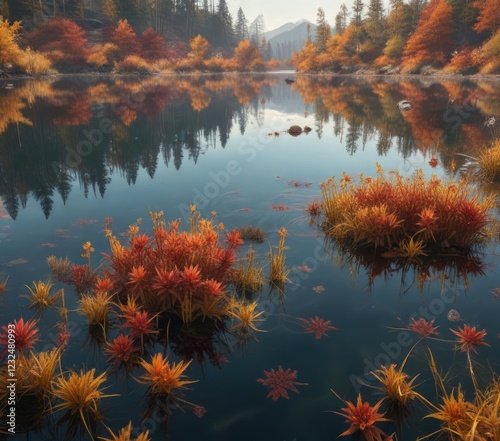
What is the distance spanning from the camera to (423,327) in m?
5.50

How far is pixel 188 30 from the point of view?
111312 millimetres

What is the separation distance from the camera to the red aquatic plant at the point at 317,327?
5477mm

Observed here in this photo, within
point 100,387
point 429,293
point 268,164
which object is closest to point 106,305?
point 100,387

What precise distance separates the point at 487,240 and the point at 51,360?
8.22 metres

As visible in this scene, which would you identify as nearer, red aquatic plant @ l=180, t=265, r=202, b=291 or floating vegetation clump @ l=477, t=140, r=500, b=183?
red aquatic plant @ l=180, t=265, r=202, b=291

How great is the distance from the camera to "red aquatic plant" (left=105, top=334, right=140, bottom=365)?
184 inches

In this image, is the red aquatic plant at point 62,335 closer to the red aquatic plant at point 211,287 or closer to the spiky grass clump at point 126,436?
the spiky grass clump at point 126,436

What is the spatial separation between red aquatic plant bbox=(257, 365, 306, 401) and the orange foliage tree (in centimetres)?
6882

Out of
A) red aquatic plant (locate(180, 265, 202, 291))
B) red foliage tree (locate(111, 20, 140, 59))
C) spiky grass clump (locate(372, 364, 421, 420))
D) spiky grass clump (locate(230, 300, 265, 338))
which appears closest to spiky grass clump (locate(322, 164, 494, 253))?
spiky grass clump (locate(230, 300, 265, 338))

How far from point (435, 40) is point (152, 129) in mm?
57073

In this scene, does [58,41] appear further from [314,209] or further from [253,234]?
[253,234]

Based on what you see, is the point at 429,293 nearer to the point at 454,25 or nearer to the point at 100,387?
the point at 100,387

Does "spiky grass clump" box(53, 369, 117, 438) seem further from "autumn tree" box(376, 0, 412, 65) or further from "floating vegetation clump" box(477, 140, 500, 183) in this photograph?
"autumn tree" box(376, 0, 412, 65)

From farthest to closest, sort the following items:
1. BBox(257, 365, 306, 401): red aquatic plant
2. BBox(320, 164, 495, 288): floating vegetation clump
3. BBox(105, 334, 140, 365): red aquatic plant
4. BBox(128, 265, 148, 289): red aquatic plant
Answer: BBox(320, 164, 495, 288): floating vegetation clump < BBox(128, 265, 148, 289): red aquatic plant < BBox(105, 334, 140, 365): red aquatic plant < BBox(257, 365, 306, 401): red aquatic plant
